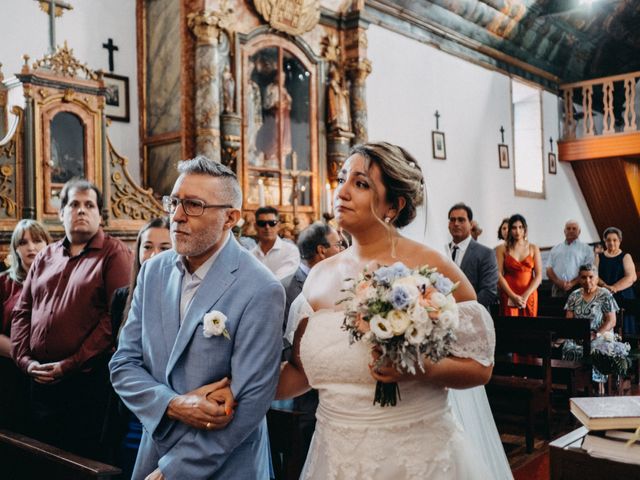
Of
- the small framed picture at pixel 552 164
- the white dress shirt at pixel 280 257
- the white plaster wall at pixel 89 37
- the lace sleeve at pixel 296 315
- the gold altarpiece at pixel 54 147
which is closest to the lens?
the lace sleeve at pixel 296 315

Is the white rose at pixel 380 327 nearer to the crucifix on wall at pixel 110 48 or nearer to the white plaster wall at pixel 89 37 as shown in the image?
the white plaster wall at pixel 89 37

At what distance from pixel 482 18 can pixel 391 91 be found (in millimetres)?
2927

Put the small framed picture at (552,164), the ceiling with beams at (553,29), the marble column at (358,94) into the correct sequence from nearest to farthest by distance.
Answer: the marble column at (358,94), the ceiling with beams at (553,29), the small framed picture at (552,164)

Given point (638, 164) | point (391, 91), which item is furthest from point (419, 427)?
point (638, 164)

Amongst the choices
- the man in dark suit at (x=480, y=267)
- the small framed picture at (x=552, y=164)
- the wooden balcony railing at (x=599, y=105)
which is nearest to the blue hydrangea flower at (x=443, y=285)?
the man in dark suit at (x=480, y=267)

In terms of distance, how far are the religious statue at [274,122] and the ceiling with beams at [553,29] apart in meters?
2.92

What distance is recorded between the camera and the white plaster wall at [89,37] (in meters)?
6.76

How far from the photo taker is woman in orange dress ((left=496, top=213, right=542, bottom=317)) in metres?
7.19

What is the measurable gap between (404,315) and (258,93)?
21.4 feet

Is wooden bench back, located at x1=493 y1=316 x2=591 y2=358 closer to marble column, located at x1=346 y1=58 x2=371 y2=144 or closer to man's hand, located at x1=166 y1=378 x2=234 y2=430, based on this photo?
marble column, located at x1=346 y1=58 x2=371 y2=144

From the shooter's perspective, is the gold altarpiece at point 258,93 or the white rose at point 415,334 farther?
the gold altarpiece at point 258,93

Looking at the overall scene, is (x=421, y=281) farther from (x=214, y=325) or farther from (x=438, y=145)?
(x=438, y=145)

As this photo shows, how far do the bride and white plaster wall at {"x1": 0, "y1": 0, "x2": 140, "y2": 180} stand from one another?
18.2 feet

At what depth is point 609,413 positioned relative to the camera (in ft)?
5.83
